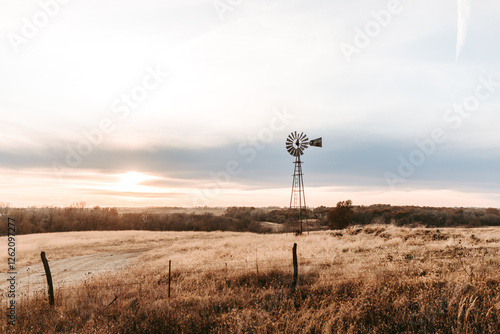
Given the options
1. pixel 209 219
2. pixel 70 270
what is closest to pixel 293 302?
pixel 70 270

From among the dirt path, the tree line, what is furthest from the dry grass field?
the tree line

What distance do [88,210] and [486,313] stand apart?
106584 mm

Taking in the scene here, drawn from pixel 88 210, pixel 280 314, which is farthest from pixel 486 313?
pixel 88 210

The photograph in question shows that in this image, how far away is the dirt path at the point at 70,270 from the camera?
17.5 m

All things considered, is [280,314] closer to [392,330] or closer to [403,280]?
[392,330]

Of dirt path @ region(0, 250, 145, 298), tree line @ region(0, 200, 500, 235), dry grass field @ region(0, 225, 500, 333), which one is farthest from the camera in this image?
tree line @ region(0, 200, 500, 235)

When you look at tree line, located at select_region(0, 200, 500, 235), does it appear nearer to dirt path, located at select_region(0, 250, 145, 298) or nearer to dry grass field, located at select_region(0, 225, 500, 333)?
dirt path, located at select_region(0, 250, 145, 298)

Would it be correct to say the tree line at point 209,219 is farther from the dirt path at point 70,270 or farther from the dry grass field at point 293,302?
the dry grass field at point 293,302

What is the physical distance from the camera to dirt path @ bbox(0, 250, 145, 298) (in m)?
17.5

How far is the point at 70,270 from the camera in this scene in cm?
2167

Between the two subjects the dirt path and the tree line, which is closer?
the dirt path

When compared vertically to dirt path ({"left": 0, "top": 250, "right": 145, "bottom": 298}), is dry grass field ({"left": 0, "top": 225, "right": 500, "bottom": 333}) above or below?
above

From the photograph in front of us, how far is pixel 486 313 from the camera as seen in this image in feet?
24.8

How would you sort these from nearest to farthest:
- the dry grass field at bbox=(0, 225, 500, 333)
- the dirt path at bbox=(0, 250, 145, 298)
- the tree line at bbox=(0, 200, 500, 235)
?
the dry grass field at bbox=(0, 225, 500, 333) → the dirt path at bbox=(0, 250, 145, 298) → the tree line at bbox=(0, 200, 500, 235)
